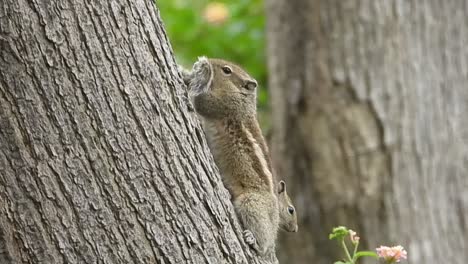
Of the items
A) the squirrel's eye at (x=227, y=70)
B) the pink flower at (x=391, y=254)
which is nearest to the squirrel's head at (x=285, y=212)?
the squirrel's eye at (x=227, y=70)

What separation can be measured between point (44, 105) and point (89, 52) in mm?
265

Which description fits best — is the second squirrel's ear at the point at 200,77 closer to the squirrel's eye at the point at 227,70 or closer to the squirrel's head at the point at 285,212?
the squirrel's eye at the point at 227,70

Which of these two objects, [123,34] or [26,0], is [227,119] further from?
[26,0]

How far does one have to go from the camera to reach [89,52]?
3.79 m

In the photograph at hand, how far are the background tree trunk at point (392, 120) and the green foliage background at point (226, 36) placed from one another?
2.24 metres

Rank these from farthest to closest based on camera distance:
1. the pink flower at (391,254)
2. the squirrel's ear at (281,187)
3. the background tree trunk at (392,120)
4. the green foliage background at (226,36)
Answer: the green foliage background at (226,36)
the background tree trunk at (392,120)
the squirrel's ear at (281,187)
the pink flower at (391,254)

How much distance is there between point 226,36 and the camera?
10672 millimetres

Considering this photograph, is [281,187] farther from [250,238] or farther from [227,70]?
[250,238]

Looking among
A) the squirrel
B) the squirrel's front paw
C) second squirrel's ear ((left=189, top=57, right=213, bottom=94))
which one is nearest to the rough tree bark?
the squirrel's front paw

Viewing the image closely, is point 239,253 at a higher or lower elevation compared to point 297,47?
Result: lower

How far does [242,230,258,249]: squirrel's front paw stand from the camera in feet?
14.0

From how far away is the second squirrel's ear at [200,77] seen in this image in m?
4.66

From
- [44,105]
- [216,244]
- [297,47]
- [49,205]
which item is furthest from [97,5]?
[297,47]

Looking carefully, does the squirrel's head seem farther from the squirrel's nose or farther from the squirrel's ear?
the squirrel's nose
